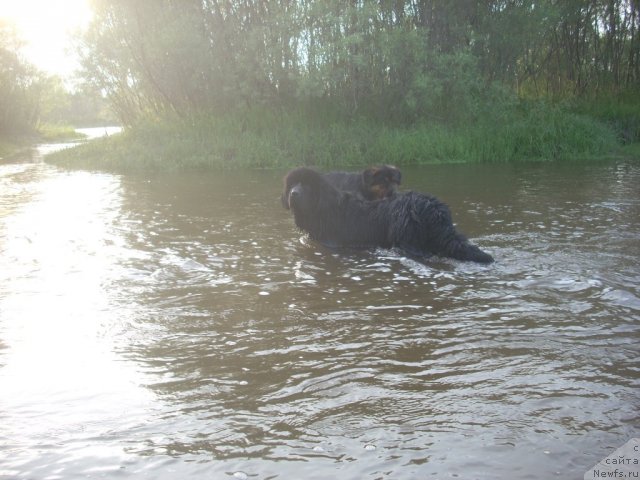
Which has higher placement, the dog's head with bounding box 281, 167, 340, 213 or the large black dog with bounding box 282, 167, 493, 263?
the dog's head with bounding box 281, 167, 340, 213

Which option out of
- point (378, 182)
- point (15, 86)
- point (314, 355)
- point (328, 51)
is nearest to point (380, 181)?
point (378, 182)

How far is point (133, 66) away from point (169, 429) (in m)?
21.0

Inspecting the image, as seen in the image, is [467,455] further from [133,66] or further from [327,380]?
[133,66]

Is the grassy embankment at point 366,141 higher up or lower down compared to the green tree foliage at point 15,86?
lower down

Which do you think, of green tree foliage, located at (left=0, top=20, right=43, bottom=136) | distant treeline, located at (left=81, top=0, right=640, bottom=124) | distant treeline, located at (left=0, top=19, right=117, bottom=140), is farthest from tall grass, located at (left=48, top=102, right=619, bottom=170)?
green tree foliage, located at (left=0, top=20, right=43, bottom=136)

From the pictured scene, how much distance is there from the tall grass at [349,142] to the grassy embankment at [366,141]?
1.2 inches

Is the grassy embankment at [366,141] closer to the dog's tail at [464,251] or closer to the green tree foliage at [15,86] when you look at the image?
the dog's tail at [464,251]

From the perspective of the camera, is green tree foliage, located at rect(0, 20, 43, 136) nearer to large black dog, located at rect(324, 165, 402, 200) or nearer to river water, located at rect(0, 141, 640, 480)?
river water, located at rect(0, 141, 640, 480)

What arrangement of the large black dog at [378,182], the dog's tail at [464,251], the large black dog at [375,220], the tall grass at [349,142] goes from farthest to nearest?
1. the tall grass at [349,142]
2. the large black dog at [378,182]
3. the large black dog at [375,220]
4. the dog's tail at [464,251]

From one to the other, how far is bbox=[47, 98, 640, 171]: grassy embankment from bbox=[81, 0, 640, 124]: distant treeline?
35.0 inches

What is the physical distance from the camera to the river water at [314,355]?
305cm

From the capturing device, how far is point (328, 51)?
18969 mm

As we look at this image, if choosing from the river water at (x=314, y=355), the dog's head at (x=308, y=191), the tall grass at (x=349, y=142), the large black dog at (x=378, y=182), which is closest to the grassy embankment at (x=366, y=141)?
the tall grass at (x=349, y=142)

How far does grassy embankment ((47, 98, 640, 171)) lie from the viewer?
1825 centimetres
